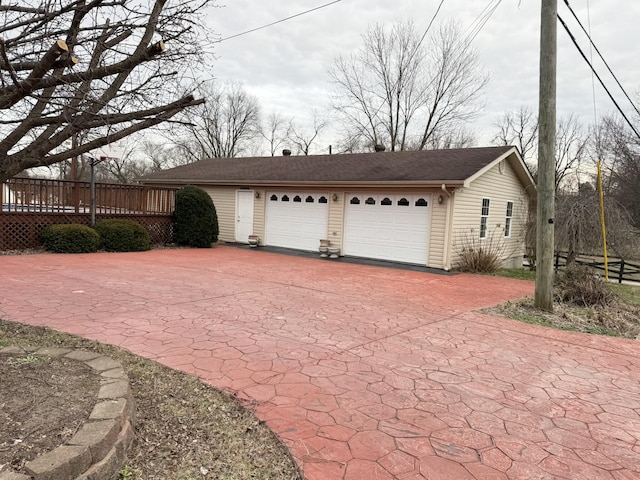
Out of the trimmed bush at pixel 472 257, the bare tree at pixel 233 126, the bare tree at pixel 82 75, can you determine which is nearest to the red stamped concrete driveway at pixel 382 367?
the bare tree at pixel 82 75

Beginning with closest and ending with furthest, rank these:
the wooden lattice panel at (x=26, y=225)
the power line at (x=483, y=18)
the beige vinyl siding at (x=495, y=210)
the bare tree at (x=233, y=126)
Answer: the power line at (x=483, y=18) < the wooden lattice panel at (x=26, y=225) < the beige vinyl siding at (x=495, y=210) < the bare tree at (x=233, y=126)

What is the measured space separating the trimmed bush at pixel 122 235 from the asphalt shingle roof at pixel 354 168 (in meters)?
4.16

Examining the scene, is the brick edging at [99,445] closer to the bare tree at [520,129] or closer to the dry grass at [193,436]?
the dry grass at [193,436]

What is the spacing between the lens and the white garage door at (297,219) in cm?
1401

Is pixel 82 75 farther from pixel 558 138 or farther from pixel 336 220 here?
pixel 558 138

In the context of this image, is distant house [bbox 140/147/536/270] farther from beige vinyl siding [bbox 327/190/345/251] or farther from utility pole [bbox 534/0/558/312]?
utility pole [bbox 534/0/558/312]

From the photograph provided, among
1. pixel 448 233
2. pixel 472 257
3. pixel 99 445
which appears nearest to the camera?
pixel 99 445

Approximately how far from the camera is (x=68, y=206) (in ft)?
41.0

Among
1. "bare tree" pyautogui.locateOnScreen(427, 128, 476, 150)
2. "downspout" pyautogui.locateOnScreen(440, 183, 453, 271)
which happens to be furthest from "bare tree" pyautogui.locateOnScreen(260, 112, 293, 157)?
"downspout" pyautogui.locateOnScreen(440, 183, 453, 271)

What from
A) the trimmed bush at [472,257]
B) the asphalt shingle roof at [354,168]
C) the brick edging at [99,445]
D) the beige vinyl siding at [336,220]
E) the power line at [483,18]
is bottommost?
A: the brick edging at [99,445]

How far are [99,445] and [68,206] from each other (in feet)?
40.9

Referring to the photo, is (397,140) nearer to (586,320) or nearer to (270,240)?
(270,240)

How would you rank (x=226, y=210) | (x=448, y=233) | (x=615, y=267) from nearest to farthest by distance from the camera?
(x=448, y=233)
(x=615, y=267)
(x=226, y=210)

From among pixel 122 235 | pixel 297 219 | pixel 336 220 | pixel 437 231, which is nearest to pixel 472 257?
pixel 437 231
